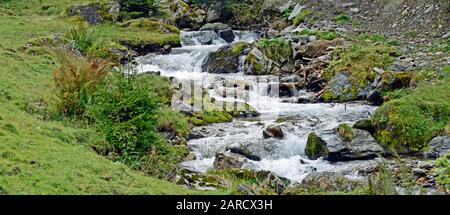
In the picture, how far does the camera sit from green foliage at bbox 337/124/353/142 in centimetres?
1253

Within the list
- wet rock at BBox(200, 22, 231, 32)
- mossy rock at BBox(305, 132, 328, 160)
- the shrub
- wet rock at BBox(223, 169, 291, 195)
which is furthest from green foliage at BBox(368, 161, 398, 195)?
wet rock at BBox(200, 22, 231, 32)

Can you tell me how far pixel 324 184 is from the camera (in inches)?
366

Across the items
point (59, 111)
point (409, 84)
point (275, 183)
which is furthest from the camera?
point (409, 84)

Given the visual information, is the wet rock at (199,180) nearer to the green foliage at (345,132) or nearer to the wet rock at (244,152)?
the wet rock at (244,152)

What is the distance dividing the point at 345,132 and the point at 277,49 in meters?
8.48

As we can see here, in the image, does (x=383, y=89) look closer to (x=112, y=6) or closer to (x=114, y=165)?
(x=114, y=165)

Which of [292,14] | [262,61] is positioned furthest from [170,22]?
[262,61]

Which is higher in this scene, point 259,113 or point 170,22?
point 170,22

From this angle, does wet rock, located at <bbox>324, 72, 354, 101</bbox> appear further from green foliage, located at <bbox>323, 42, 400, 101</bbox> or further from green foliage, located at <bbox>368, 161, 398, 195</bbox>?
green foliage, located at <bbox>368, 161, 398, 195</bbox>

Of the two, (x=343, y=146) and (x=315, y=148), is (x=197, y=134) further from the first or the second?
(x=343, y=146)

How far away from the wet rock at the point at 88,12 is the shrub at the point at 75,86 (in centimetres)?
1526

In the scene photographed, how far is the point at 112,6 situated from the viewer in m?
28.2

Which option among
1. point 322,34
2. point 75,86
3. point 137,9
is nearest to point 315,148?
point 75,86
